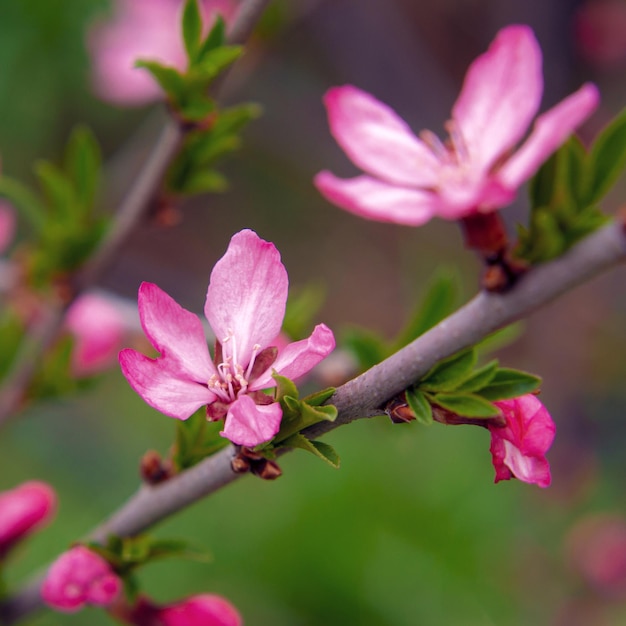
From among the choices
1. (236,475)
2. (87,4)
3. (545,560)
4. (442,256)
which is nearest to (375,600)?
(545,560)

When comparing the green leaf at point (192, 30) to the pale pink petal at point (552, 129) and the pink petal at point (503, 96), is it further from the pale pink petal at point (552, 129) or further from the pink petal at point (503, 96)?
the pale pink petal at point (552, 129)

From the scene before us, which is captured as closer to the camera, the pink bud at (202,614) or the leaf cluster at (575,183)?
the leaf cluster at (575,183)

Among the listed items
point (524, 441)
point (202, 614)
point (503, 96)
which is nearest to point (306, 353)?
point (524, 441)

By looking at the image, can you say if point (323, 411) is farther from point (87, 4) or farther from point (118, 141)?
point (118, 141)

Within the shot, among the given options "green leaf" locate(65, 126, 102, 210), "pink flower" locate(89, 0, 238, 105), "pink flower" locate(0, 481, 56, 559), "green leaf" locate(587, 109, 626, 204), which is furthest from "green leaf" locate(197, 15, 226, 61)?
"pink flower" locate(89, 0, 238, 105)

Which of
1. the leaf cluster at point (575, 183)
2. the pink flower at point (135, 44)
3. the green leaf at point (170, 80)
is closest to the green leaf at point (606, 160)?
the leaf cluster at point (575, 183)

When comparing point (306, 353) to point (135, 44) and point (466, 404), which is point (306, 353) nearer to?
point (466, 404)

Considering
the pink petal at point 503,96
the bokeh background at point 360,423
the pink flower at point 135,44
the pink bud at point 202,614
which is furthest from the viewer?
the bokeh background at point 360,423
